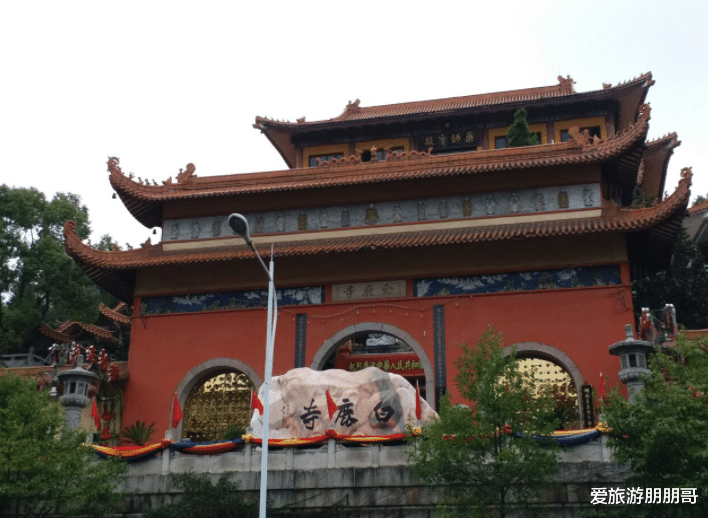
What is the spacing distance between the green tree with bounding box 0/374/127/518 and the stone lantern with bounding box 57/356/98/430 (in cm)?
288

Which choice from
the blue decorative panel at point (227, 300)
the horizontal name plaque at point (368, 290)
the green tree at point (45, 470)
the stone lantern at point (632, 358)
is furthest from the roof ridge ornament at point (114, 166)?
the stone lantern at point (632, 358)

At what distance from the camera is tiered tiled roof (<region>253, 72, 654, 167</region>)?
31500 mm

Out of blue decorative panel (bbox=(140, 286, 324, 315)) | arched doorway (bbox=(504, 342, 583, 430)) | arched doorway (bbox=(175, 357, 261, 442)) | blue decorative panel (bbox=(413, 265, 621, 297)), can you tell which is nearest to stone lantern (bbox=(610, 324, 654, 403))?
arched doorway (bbox=(504, 342, 583, 430))

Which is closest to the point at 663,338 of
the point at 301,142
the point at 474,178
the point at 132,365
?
the point at 474,178

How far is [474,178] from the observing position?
24047 millimetres

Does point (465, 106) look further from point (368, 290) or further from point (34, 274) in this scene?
point (34, 274)

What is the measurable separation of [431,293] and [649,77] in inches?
542

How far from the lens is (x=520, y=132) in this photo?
2964 cm

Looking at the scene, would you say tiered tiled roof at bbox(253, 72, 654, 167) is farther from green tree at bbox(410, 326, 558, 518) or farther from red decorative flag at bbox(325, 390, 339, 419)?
green tree at bbox(410, 326, 558, 518)

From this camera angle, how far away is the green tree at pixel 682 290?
27953 mm

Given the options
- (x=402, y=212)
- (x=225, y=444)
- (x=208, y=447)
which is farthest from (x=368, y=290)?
(x=208, y=447)

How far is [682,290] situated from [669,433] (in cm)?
1730

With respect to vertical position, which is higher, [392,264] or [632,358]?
[392,264]

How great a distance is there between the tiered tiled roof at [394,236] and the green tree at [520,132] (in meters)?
6.75
